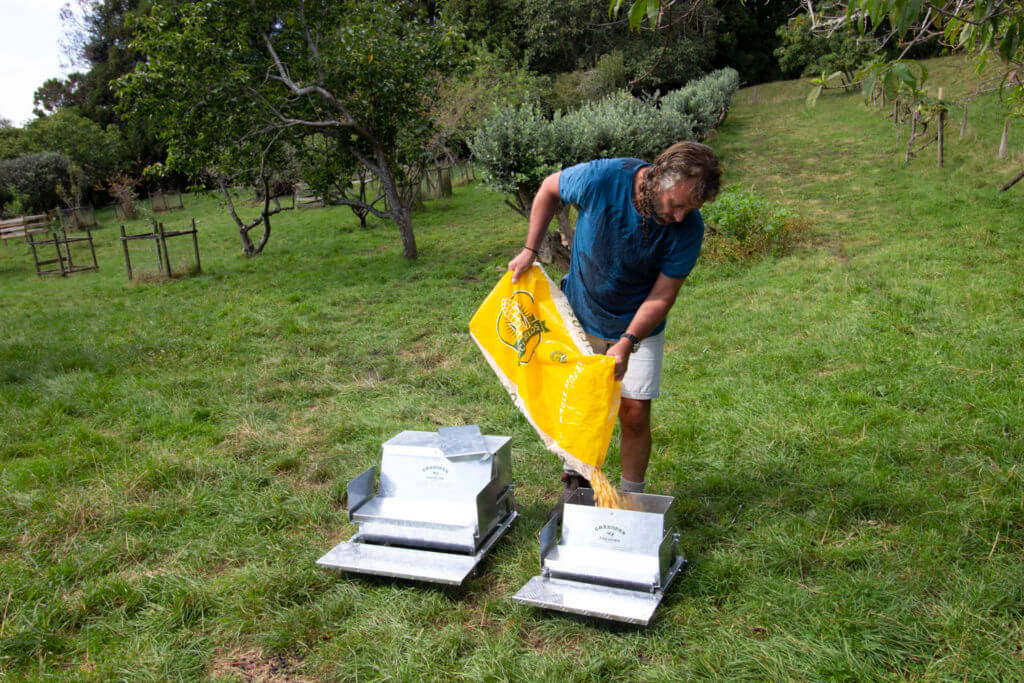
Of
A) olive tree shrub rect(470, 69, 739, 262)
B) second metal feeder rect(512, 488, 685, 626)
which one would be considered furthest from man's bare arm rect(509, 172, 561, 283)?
olive tree shrub rect(470, 69, 739, 262)

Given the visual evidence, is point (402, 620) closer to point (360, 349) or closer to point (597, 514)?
point (597, 514)

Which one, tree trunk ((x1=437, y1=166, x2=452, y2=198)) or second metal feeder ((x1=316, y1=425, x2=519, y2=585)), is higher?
tree trunk ((x1=437, y1=166, x2=452, y2=198))

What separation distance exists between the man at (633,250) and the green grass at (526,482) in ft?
2.53

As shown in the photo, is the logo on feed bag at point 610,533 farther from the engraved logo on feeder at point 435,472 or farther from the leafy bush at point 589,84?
the leafy bush at point 589,84

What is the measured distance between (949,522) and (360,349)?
16.7 feet

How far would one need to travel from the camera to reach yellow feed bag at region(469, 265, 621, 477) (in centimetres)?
277

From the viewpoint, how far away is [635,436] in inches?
122

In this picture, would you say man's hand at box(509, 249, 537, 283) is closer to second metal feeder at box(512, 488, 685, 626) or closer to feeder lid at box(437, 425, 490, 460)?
feeder lid at box(437, 425, 490, 460)

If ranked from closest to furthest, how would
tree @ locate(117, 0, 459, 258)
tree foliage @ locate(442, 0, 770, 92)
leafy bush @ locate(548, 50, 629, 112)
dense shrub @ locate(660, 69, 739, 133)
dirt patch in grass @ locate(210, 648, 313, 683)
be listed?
dirt patch in grass @ locate(210, 648, 313, 683), tree @ locate(117, 0, 459, 258), dense shrub @ locate(660, 69, 739, 133), leafy bush @ locate(548, 50, 629, 112), tree foliage @ locate(442, 0, 770, 92)

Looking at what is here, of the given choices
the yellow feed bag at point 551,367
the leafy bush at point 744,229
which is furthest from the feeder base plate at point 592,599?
the leafy bush at point 744,229

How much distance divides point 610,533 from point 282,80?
10.5m

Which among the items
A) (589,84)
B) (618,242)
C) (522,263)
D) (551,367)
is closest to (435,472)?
(551,367)

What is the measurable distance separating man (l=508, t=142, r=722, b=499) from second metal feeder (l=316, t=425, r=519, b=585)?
2.17 ft

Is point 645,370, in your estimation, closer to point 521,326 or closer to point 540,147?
point 521,326
